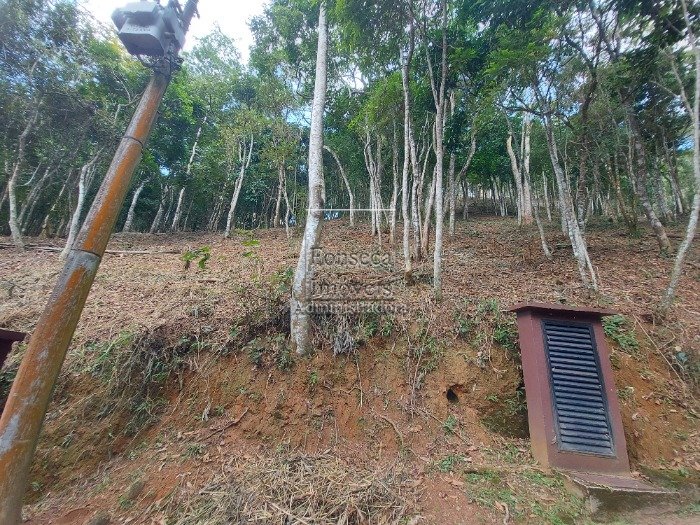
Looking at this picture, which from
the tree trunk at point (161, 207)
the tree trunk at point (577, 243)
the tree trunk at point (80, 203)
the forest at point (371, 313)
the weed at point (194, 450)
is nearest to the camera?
the forest at point (371, 313)

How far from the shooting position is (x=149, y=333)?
4.55m

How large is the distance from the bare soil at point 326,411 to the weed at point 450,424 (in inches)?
0.8

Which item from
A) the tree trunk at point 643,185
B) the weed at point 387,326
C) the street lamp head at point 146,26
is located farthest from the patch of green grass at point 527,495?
the tree trunk at point 643,185

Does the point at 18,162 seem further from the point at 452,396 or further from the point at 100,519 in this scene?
the point at 452,396

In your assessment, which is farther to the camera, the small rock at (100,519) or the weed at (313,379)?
the weed at (313,379)

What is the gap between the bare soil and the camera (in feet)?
9.77

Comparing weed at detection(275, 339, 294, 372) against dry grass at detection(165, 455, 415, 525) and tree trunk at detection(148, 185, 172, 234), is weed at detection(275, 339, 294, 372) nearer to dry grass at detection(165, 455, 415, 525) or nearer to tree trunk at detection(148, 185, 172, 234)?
dry grass at detection(165, 455, 415, 525)

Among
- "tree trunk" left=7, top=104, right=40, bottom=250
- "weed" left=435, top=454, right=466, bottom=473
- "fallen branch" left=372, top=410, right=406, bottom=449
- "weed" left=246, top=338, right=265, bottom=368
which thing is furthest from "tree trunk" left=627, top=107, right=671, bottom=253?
"tree trunk" left=7, top=104, right=40, bottom=250

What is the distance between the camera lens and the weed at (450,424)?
3.85 metres

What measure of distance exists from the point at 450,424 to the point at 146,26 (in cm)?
530

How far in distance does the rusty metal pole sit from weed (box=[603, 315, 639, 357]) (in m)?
6.56

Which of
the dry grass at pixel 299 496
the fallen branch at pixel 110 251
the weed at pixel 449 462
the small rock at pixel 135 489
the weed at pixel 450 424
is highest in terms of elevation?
the fallen branch at pixel 110 251

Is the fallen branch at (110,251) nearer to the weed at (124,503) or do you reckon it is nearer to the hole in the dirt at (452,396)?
the weed at (124,503)

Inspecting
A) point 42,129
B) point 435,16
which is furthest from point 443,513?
point 42,129
